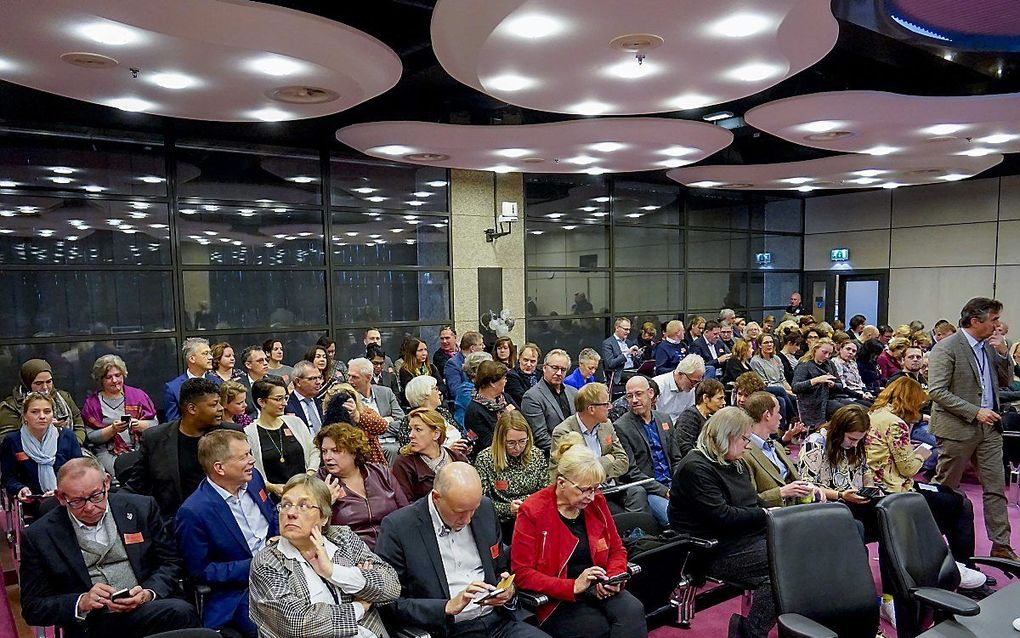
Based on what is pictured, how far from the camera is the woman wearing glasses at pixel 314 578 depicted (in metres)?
2.46

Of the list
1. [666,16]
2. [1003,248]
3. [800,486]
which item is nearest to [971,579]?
[800,486]

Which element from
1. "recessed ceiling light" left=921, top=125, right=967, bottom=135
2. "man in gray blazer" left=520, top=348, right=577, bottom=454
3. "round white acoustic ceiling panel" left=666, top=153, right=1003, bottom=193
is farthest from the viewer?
"round white acoustic ceiling panel" left=666, top=153, right=1003, bottom=193

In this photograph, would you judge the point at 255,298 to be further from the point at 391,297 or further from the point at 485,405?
the point at 485,405

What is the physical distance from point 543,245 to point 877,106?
18.1ft

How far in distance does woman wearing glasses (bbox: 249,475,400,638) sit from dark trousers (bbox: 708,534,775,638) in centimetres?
186

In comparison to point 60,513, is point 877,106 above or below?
above

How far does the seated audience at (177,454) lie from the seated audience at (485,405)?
1.90 meters

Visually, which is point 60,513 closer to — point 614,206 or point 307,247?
point 307,247

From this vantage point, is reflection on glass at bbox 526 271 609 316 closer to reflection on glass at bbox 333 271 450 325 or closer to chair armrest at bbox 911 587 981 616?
reflection on glass at bbox 333 271 450 325

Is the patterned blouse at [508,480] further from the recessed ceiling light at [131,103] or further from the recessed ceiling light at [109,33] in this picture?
the recessed ceiling light at [131,103]

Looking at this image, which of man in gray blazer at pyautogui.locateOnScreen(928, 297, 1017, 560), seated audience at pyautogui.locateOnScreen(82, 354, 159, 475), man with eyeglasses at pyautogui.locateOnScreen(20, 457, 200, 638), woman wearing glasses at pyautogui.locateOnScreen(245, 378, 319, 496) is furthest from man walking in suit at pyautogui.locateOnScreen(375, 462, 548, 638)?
man in gray blazer at pyautogui.locateOnScreen(928, 297, 1017, 560)

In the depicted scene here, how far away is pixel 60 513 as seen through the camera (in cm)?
286

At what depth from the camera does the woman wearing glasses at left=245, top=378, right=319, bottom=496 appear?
4039 mm

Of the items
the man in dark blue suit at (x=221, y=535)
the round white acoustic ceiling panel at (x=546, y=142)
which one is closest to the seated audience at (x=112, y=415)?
the man in dark blue suit at (x=221, y=535)
